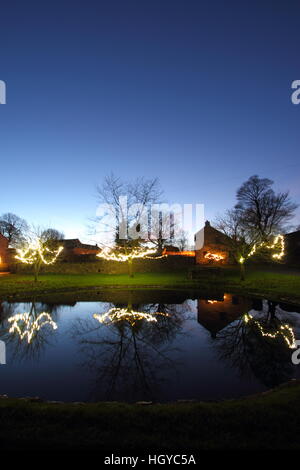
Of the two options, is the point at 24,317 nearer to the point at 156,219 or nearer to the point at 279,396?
the point at 279,396

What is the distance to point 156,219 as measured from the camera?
124ft

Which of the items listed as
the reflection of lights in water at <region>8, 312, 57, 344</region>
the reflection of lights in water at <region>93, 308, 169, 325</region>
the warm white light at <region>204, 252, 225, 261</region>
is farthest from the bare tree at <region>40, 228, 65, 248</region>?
the warm white light at <region>204, 252, 225, 261</region>

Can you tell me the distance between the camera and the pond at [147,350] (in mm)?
5910

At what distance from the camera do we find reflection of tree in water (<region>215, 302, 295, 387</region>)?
6527 millimetres

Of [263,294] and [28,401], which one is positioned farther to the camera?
[263,294]

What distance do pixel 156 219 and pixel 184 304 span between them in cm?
2374

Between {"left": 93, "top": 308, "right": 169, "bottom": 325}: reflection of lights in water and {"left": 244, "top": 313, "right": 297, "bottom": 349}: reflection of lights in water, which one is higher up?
{"left": 244, "top": 313, "right": 297, "bottom": 349}: reflection of lights in water

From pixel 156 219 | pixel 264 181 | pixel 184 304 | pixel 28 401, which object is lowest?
pixel 184 304

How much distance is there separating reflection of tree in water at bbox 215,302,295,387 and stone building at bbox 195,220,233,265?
79.7 feet

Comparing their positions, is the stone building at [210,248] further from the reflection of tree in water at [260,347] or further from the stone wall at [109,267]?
the reflection of tree in water at [260,347]

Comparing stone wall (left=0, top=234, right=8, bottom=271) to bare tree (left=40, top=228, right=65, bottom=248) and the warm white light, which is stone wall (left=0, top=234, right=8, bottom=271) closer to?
bare tree (left=40, top=228, right=65, bottom=248)

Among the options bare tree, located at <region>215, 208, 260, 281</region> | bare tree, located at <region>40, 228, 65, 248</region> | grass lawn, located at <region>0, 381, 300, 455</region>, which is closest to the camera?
grass lawn, located at <region>0, 381, 300, 455</region>
